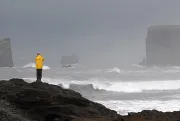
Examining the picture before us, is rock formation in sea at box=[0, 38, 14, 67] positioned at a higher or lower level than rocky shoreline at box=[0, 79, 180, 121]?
higher

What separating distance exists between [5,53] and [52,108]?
111m

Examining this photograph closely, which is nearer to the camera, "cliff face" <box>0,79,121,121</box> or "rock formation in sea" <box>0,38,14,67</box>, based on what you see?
"cliff face" <box>0,79,121,121</box>

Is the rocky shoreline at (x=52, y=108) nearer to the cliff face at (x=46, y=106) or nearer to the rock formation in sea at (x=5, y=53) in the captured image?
the cliff face at (x=46, y=106)

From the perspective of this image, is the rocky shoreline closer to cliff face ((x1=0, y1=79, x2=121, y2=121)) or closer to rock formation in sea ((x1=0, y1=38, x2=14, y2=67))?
cliff face ((x1=0, y1=79, x2=121, y2=121))

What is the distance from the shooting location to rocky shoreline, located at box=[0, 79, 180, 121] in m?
8.86

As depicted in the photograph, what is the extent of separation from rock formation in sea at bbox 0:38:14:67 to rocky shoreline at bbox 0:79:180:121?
353ft

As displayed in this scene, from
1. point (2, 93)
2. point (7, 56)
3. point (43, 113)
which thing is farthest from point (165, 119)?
point (7, 56)

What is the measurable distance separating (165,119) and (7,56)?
373 ft

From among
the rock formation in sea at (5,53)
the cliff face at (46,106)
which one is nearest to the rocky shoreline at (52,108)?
the cliff face at (46,106)

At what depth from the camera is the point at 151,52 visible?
15962 centimetres

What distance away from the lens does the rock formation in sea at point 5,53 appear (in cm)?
11544

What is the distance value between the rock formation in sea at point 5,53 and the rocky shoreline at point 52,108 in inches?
4233

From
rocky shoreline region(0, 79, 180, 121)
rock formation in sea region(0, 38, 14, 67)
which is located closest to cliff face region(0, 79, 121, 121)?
rocky shoreline region(0, 79, 180, 121)

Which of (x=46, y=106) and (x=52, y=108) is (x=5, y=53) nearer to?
(x=46, y=106)
